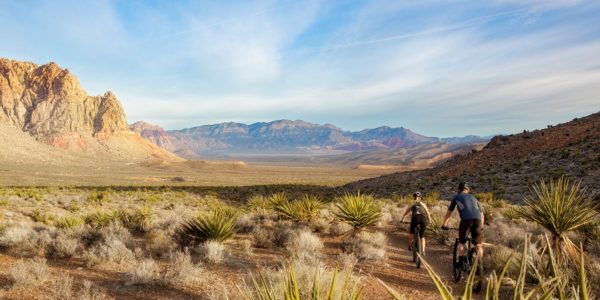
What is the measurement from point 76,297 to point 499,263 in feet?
26.7

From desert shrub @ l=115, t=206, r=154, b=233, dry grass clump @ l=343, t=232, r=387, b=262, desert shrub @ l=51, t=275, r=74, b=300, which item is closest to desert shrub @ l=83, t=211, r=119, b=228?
desert shrub @ l=115, t=206, r=154, b=233

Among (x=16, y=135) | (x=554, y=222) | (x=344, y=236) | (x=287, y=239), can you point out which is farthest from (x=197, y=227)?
(x=16, y=135)

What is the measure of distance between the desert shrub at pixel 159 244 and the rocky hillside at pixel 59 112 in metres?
127

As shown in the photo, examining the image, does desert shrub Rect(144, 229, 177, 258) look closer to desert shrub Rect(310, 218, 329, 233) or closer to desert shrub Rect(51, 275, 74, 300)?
desert shrub Rect(51, 275, 74, 300)

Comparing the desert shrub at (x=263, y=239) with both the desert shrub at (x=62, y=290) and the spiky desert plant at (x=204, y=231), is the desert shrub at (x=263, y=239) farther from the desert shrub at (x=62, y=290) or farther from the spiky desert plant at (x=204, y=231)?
the desert shrub at (x=62, y=290)

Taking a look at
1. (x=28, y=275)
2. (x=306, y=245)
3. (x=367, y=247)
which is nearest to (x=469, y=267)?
(x=367, y=247)

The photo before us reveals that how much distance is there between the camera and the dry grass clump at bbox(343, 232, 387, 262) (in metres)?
9.05

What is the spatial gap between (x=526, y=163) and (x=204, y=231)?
2945cm

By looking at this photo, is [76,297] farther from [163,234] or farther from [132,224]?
[132,224]

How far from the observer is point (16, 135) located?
331 ft

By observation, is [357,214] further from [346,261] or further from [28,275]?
[28,275]

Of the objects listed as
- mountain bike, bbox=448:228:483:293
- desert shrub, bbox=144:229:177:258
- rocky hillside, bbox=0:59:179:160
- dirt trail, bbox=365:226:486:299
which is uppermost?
rocky hillside, bbox=0:59:179:160

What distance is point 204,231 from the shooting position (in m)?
10.1

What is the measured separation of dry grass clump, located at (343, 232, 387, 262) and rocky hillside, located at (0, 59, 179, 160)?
131m
